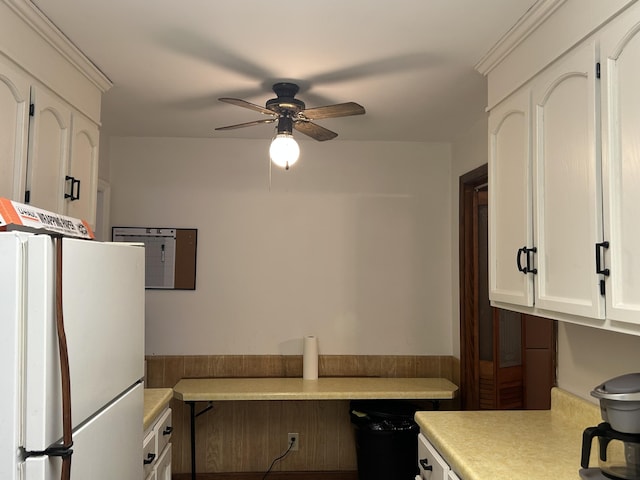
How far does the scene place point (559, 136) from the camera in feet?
5.52

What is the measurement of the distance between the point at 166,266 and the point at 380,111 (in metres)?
1.82

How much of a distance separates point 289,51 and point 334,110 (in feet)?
1.10

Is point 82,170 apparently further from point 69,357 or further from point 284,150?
point 69,357

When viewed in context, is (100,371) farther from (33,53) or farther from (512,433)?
(512,433)

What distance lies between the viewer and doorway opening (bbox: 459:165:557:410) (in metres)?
3.40

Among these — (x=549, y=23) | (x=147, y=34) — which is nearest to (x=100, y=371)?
(x=147, y=34)

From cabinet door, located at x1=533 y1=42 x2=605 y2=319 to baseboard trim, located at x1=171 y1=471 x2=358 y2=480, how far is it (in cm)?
234

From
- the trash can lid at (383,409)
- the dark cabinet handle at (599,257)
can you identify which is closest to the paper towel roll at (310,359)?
the trash can lid at (383,409)

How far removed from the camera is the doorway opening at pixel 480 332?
340 cm

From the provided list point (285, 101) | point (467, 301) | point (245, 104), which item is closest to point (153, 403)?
point (245, 104)

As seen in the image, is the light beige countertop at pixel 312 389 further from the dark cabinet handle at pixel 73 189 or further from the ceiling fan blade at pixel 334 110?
the ceiling fan blade at pixel 334 110

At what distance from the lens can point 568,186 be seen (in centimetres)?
162

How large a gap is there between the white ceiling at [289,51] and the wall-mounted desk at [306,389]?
1.68 metres

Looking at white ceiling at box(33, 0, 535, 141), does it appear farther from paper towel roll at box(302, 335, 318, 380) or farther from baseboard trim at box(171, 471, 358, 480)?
baseboard trim at box(171, 471, 358, 480)
